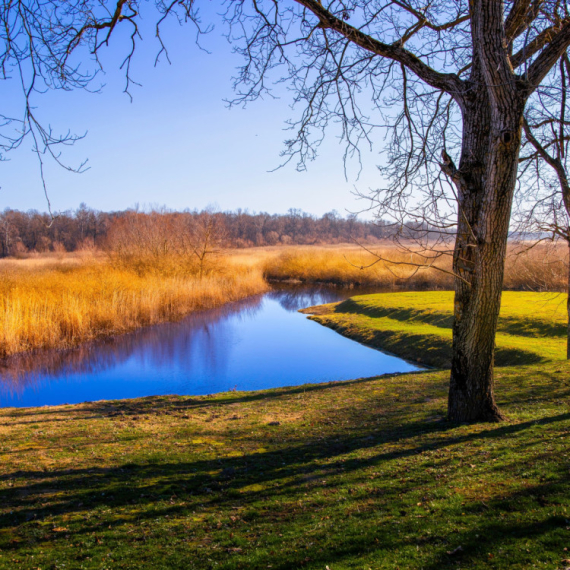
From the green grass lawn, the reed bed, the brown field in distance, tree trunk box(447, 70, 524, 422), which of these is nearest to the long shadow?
the green grass lawn

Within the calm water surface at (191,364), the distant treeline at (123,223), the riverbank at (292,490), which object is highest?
the distant treeline at (123,223)

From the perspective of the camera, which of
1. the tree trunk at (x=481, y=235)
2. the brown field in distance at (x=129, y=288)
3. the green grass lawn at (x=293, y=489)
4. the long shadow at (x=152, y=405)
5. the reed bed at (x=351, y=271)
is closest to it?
the green grass lawn at (x=293, y=489)

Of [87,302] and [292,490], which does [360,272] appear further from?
[292,490]

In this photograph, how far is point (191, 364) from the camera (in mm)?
14977

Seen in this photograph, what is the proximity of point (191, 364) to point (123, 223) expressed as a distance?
70.5 ft

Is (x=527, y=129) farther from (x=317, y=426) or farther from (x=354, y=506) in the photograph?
(x=354, y=506)

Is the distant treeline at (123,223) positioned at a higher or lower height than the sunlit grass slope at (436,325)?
higher

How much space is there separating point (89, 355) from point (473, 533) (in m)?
15.3

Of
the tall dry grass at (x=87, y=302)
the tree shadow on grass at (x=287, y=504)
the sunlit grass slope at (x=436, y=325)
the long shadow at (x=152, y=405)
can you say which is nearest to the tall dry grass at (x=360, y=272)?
the sunlit grass slope at (x=436, y=325)

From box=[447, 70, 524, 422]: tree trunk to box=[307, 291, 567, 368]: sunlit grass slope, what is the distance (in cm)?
621

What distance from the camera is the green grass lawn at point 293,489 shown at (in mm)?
2961

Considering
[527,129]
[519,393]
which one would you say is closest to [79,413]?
[519,393]

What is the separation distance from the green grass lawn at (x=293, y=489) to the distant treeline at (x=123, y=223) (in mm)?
2222

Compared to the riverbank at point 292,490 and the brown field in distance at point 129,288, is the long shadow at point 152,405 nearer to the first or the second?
the riverbank at point 292,490
